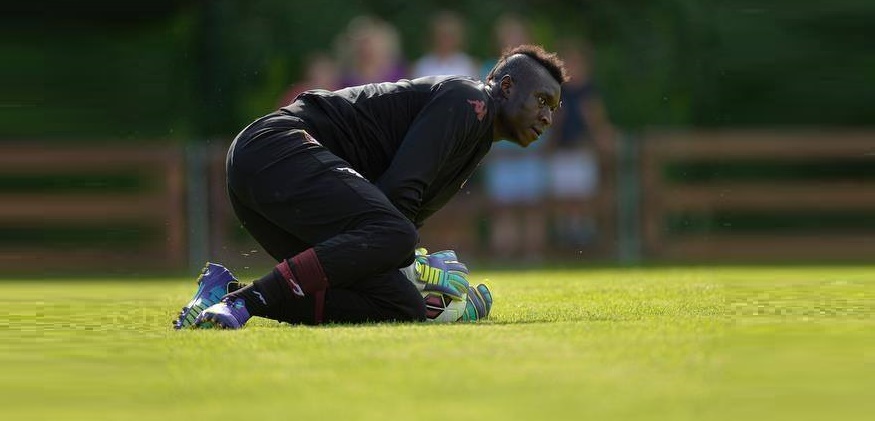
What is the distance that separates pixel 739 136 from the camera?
1388cm

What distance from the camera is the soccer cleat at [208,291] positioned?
564cm

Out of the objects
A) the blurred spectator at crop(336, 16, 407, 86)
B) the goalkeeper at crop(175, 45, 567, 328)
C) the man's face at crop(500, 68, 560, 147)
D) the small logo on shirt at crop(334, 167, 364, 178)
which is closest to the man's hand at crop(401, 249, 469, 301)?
the goalkeeper at crop(175, 45, 567, 328)

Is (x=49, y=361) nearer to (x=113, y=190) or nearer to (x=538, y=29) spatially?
(x=113, y=190)

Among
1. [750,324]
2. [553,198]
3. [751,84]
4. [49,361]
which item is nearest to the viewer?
[49,361]

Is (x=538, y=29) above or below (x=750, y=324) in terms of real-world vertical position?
above

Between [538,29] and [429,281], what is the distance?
34.0 ft

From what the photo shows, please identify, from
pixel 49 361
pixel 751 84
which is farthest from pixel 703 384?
pixel 751 84

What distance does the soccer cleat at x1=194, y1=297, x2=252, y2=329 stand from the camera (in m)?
5.35

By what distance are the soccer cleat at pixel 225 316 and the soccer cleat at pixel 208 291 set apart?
0.19 m

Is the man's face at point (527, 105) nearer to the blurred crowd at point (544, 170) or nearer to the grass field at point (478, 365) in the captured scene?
the grass field at point (478, 365)

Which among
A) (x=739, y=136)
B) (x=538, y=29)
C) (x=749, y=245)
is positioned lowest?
(x=749, y=245)

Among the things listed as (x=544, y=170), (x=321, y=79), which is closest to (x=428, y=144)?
(x=321, y=79)

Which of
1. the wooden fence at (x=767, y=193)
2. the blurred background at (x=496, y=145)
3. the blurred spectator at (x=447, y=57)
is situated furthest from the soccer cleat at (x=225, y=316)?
the wooden fence at (x=767, y=193)

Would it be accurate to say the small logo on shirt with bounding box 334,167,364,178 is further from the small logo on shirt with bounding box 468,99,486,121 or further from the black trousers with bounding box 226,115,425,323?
the small logo on shirt with bounding box 468,99,486,121
